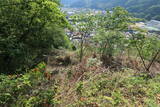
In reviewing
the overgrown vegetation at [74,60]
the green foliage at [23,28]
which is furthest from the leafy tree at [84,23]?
the green foliage at [23,28]

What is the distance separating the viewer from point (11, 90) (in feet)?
9.64

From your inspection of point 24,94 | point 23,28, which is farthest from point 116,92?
point 23,28

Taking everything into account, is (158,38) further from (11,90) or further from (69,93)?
(11,90)

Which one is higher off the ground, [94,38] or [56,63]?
[94,38]

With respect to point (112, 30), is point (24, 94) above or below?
below

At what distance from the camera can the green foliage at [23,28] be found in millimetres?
6996

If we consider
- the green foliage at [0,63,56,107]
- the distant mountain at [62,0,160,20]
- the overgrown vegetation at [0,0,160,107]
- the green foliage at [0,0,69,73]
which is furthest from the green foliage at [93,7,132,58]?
the distant mountain at [62,0,160,20]

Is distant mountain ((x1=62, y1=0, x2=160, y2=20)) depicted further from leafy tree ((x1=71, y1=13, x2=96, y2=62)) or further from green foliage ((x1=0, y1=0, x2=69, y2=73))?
green foliage ((x1=0, y1=0, x2=69, y2=73))

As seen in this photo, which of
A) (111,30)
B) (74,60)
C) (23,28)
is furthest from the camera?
(74,60)

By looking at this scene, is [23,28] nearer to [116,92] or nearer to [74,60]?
[74,60]

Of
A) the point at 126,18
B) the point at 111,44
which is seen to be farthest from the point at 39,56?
the point at 126,18

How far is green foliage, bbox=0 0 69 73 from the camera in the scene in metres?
7.00

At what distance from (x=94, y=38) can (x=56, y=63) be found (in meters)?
2.48

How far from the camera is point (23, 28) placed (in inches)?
307
